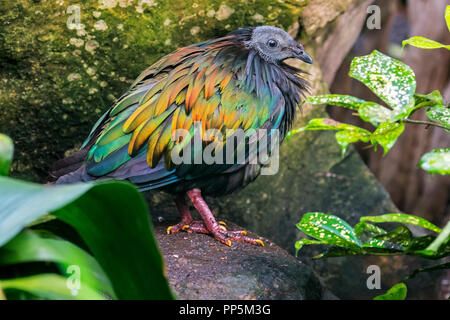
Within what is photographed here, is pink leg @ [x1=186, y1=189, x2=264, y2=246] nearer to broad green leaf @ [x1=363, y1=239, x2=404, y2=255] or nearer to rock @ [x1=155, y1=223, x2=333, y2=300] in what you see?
rock @ [x1=155, y1=223, x2=333, y2=300]

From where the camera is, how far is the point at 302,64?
442cm

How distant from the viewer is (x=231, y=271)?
9.63 feet

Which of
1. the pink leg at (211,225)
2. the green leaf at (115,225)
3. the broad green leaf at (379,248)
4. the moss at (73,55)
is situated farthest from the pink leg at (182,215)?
the green leaf at (115,225)

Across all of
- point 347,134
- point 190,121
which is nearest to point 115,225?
point 347,134

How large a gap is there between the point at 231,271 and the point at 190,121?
887 millimetres

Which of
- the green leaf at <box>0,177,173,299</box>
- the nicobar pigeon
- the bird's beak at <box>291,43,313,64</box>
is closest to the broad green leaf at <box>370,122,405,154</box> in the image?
the green leaf at <box>0,177,173,299</box>

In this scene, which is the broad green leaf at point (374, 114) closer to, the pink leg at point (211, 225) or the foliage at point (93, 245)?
the foliage at point (93, 245)

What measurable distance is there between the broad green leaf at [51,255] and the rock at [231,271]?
914mm

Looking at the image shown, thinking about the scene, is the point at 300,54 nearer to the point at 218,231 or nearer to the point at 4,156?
the point at 218,231

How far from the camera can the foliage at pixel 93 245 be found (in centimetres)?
164

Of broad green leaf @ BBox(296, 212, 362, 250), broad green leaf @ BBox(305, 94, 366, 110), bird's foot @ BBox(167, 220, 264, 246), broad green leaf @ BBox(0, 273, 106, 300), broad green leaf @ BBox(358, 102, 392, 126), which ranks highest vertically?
broad green leaf @ BBox(358, 102, 392, 126)

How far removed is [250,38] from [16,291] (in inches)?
93.3

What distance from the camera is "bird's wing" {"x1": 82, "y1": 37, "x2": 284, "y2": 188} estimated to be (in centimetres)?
325

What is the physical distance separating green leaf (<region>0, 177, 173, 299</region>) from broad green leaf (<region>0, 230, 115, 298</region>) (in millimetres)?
37
